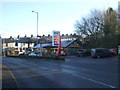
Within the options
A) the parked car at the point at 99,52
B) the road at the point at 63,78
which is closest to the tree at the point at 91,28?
the parked car at the point at 99,52

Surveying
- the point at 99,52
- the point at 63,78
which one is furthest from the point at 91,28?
the point at 63,78

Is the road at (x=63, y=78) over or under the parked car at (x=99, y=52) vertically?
under

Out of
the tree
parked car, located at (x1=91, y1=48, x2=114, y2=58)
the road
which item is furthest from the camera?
the tree

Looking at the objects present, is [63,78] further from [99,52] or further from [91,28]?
[91,28]

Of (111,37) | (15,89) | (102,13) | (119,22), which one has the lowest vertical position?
(15,89)

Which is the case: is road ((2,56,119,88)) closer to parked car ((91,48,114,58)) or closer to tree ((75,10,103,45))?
parked car ((91,48,114,58))

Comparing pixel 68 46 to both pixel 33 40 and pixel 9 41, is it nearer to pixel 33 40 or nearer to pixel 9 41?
pixel 33 40

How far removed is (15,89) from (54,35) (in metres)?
34.1

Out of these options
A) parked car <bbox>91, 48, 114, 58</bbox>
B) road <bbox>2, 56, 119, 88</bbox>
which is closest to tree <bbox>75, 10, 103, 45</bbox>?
parked car <bbox>91, 48, 114, 58</bbox>

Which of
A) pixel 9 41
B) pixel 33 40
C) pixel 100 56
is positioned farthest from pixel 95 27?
pixel 9 41

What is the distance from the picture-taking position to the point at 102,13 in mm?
62469

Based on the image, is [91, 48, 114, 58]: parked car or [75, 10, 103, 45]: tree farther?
[75, 10, 103, 45]: tree

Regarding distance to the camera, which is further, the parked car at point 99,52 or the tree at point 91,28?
the tree at point 91,28

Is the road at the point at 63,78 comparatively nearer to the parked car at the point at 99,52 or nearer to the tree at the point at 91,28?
the parked car at the point at 99,52
